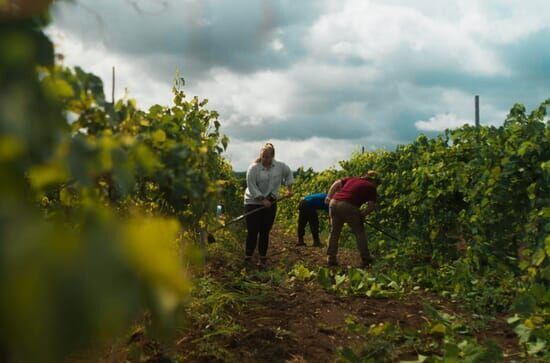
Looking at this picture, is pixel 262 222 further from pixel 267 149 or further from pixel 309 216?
pixel 309 216

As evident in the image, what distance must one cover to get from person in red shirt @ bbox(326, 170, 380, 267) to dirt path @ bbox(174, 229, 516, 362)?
1.66 meters

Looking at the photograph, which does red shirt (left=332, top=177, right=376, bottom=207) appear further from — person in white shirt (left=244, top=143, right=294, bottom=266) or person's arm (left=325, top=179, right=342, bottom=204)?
person in white shirt (left=244, top=143, right=294, bottom=266)

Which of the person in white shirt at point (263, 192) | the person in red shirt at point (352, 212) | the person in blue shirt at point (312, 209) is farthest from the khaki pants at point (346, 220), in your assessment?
the person in blue shirt at point (312, 209)

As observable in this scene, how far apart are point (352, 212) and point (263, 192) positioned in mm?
1274

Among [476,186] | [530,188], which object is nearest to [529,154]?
[530,188]

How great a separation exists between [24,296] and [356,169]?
13612 millimetres

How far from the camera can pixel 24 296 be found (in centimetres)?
68

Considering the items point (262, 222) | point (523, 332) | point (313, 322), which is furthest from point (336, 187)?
point (523, 332)

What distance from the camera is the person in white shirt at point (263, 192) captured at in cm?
862

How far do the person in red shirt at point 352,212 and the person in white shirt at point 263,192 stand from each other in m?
0.76

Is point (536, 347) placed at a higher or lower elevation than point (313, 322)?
higher

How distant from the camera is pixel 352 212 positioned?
345 inches

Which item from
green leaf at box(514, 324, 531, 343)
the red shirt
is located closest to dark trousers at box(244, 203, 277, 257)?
the red shirt

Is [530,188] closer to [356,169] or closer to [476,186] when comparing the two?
[476,186]
